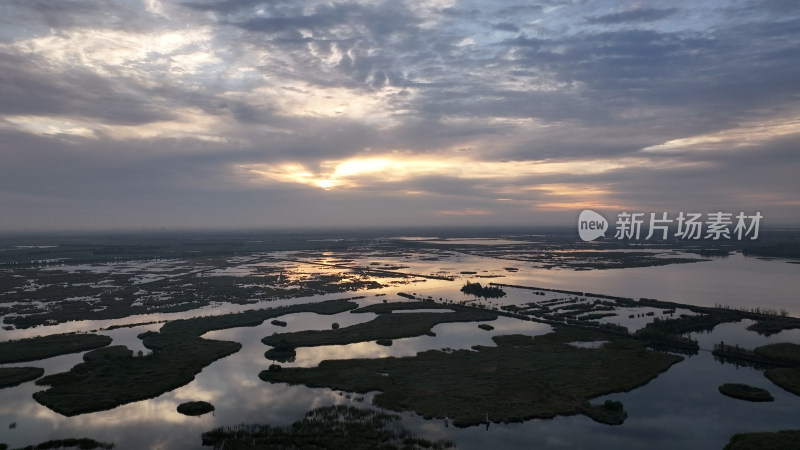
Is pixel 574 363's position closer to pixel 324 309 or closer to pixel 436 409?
pixel 436 409

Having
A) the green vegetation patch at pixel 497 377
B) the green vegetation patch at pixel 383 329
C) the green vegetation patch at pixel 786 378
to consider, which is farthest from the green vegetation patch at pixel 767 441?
the green vegetation patch at pixel 383 329

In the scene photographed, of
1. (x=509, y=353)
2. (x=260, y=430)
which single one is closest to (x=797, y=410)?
(x=509, y=353)

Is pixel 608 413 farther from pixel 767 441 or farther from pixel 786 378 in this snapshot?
pixel 786 378

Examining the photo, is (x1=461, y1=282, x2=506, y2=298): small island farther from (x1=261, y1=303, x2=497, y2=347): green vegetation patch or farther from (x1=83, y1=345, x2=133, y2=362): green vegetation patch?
(x1=83, y1=345, x2=133, y2=362): green vegetation patch

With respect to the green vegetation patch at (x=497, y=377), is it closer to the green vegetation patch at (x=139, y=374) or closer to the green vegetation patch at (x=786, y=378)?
the green vegetation patch at (x=786, y=378)

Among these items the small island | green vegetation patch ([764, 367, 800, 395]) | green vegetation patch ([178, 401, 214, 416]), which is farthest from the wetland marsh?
the small island

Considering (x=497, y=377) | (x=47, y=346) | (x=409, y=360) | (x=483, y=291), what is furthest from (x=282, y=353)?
(x=483, y=291)
